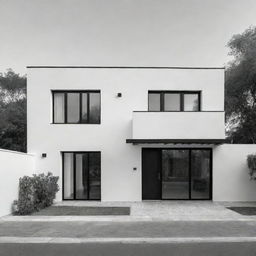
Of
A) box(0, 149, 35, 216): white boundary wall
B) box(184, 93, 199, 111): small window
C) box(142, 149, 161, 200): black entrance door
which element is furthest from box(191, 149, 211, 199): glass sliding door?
box(0, 149, 35, 216): white boundary wall

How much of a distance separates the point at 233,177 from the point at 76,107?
29.0 ft

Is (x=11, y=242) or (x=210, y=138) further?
(x=210, y=138)

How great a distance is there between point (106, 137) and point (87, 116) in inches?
59.3

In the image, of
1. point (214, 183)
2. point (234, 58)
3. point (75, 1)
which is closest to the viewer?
point (214, 183)

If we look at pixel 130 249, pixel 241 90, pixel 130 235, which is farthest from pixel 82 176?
pixel 241 90

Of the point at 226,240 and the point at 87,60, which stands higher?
the point at 87,60

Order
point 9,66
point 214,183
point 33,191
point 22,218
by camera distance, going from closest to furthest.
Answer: point 22,218
point 33,191
point 214,183
point 9,66

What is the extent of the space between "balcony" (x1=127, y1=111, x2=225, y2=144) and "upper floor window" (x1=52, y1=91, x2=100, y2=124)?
243 cm

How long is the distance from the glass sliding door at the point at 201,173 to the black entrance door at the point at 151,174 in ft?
5.68

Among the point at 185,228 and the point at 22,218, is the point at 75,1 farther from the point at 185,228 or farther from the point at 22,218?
the point at 185,228

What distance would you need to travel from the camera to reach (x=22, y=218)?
970cm

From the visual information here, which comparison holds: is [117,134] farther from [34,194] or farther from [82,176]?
[34,194]

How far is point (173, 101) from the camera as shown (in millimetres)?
13906

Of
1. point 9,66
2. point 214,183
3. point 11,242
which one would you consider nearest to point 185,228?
point 11,242
